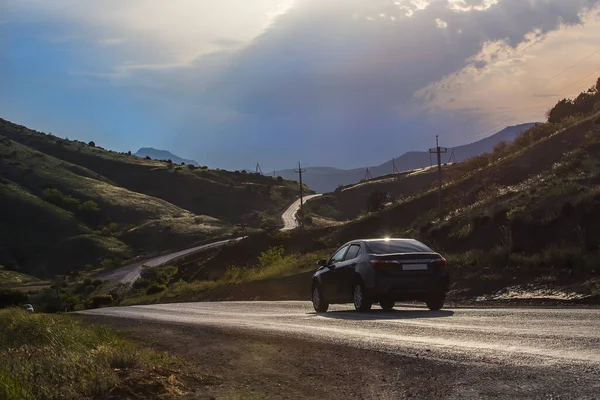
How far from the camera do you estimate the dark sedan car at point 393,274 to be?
47.3 feet

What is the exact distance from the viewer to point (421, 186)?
497ft

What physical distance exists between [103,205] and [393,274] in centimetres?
12786

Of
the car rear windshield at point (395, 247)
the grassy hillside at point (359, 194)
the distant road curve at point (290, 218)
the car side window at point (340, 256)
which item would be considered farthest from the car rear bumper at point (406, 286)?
the grassy hillside at point (359, 194)

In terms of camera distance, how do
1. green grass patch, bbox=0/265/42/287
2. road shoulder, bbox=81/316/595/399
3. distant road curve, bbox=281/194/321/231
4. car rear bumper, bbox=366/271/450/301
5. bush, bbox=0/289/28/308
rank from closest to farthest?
road shoulder, bbox=81/316/595/399 → car rear bumper, bbox=366/271/450/301 → bush, bbox=0/289/28/308 → green grass patch, bbox=0/265/42/287 → distant road curve, bbox=281/194/321/231

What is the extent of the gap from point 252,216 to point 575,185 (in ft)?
395

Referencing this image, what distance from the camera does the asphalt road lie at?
7859mm

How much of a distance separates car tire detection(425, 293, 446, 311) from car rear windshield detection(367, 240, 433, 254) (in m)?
0.99

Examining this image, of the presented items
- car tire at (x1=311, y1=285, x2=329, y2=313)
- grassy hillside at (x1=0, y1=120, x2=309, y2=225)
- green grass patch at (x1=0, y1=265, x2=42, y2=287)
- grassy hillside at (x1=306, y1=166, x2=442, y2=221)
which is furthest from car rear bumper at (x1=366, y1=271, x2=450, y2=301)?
grassy hillside at (x1=0, y1=120, x2=309, y2=225)

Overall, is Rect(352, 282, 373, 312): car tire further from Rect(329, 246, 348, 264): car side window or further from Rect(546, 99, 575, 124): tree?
Rect(546, 99, 575, 124): tree

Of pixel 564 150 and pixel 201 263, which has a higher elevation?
pixel 564 150

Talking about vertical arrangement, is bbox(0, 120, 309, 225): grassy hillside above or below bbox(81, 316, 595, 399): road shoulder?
above

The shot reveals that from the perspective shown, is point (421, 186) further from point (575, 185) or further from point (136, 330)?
point (136, 330)

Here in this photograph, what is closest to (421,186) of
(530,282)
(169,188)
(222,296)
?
(169,188)

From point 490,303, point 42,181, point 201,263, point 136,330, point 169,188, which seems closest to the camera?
point 136,330
